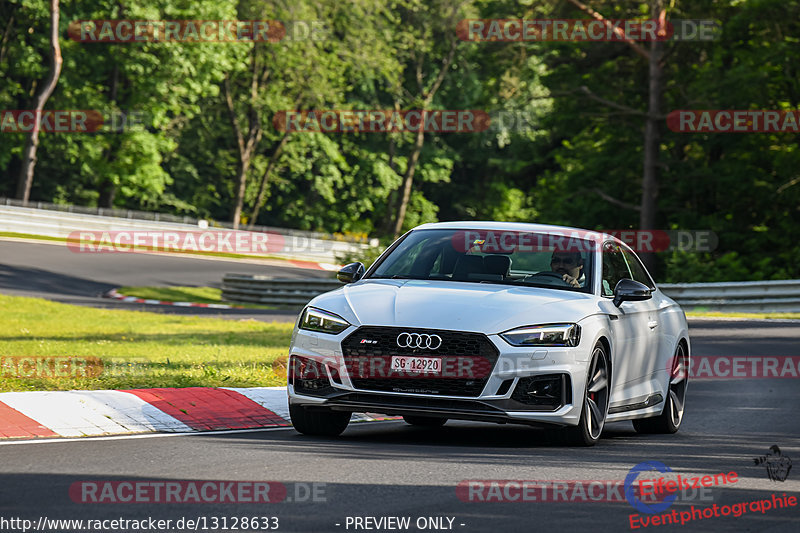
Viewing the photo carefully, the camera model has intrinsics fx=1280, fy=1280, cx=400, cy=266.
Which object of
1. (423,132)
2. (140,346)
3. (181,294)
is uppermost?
(423,132)

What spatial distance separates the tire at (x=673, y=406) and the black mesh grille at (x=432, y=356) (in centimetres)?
297

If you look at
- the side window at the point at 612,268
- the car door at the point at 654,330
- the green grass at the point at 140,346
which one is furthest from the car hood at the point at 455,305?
the green grass at the point at 140,346

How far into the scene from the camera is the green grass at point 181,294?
3311cm

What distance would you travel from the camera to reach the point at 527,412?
8.69 metres

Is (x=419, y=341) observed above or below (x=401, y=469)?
above

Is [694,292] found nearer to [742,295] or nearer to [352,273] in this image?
[742,295]

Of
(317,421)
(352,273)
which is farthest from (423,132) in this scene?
(317,421)

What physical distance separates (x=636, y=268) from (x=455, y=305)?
9.91 feet

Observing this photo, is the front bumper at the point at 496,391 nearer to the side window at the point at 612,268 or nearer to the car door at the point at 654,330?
the side window at the point at 612,268

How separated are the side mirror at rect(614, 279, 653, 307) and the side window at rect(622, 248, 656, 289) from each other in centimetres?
118

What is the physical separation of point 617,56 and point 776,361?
26.3 metres

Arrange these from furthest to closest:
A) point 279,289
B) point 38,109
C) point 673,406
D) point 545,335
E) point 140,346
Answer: point 38,109, point 279,289, point 140,346, point 673,406, point 545,335

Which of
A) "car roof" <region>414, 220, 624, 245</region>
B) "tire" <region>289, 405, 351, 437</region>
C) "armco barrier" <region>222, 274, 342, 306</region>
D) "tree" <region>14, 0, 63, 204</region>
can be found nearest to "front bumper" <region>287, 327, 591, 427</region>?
"tire" <region>289, 405, 351, 437</region>

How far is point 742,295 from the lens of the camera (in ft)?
101
